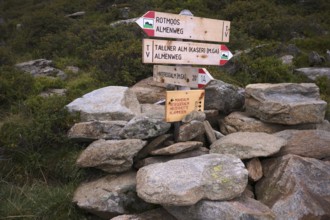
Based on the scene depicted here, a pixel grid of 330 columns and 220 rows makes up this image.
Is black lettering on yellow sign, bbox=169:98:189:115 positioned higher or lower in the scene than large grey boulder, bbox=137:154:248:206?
higher

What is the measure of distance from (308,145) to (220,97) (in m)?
1.70

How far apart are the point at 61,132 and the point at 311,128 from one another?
409cm

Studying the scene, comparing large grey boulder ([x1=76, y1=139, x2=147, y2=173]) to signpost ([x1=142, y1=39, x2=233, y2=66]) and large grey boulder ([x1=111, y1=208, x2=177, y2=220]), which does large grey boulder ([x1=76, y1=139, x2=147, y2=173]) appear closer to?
large grey boulder ([x1=111, y1=208, x2=177, y2=220])

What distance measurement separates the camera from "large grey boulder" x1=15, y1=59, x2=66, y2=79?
1003cm

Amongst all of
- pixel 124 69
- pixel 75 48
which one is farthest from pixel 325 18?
pixel 124 69

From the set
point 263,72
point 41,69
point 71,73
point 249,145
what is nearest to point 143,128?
point 249,145

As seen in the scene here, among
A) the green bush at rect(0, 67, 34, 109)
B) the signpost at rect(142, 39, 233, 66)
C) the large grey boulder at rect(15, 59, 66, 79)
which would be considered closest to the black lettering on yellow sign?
the signpost at rect(142, 39, 233, 66)

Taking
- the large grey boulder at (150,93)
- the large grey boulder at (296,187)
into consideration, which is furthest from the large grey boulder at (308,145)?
the large grey boulder at (150,93)

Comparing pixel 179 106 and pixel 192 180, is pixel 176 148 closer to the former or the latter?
pixel 179 106

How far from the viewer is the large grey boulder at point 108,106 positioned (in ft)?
19.2

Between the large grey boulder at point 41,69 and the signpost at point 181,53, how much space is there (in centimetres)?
538

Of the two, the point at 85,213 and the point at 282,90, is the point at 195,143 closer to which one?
the point at 85,213

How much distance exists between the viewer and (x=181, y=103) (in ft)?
17.5

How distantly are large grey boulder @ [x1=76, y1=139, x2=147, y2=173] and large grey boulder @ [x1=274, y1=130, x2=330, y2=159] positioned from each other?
6.93ft
